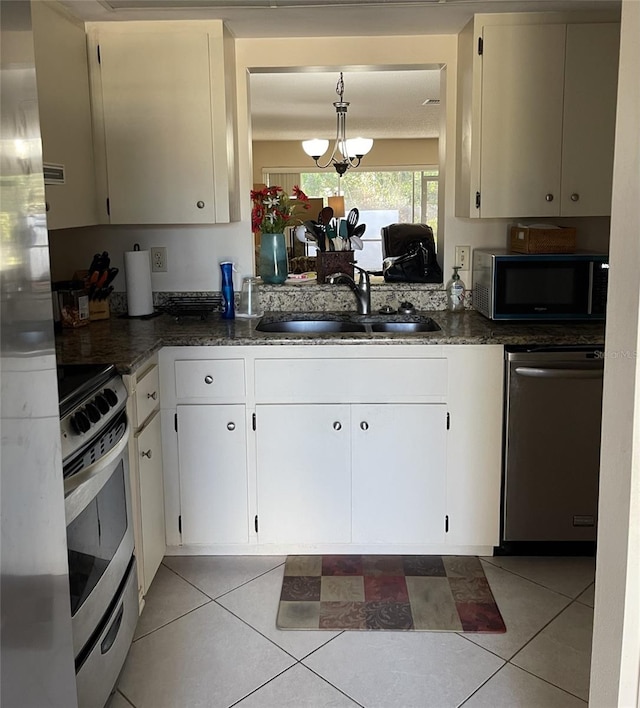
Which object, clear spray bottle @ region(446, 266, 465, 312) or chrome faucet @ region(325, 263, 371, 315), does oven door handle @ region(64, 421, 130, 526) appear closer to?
chrome faucet @ region(325, 263, 371, 315)

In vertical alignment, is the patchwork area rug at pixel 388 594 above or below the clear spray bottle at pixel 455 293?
below

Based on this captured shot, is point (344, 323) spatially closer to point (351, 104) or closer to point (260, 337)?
point (260, 337)

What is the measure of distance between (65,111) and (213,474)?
1.42 m

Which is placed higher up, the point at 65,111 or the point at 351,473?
the point at 65,111

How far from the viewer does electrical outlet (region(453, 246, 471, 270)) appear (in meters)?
3.12

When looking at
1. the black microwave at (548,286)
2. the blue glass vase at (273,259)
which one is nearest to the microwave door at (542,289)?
the black microwave at (548,286)

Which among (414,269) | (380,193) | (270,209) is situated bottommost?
(414,269)

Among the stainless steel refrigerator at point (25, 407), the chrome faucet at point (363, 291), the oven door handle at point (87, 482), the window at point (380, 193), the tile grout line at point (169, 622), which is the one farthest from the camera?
the window at point (380, 193)

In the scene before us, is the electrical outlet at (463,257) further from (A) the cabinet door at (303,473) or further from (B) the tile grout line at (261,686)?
(B) the tile grout line at (261,686)

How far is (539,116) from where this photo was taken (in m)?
2.72

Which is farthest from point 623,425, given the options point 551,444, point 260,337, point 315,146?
point 315,146

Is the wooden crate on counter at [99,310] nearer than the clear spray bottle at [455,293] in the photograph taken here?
Yes

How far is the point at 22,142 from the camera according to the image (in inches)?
34.4

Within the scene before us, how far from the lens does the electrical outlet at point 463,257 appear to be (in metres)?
3.12
